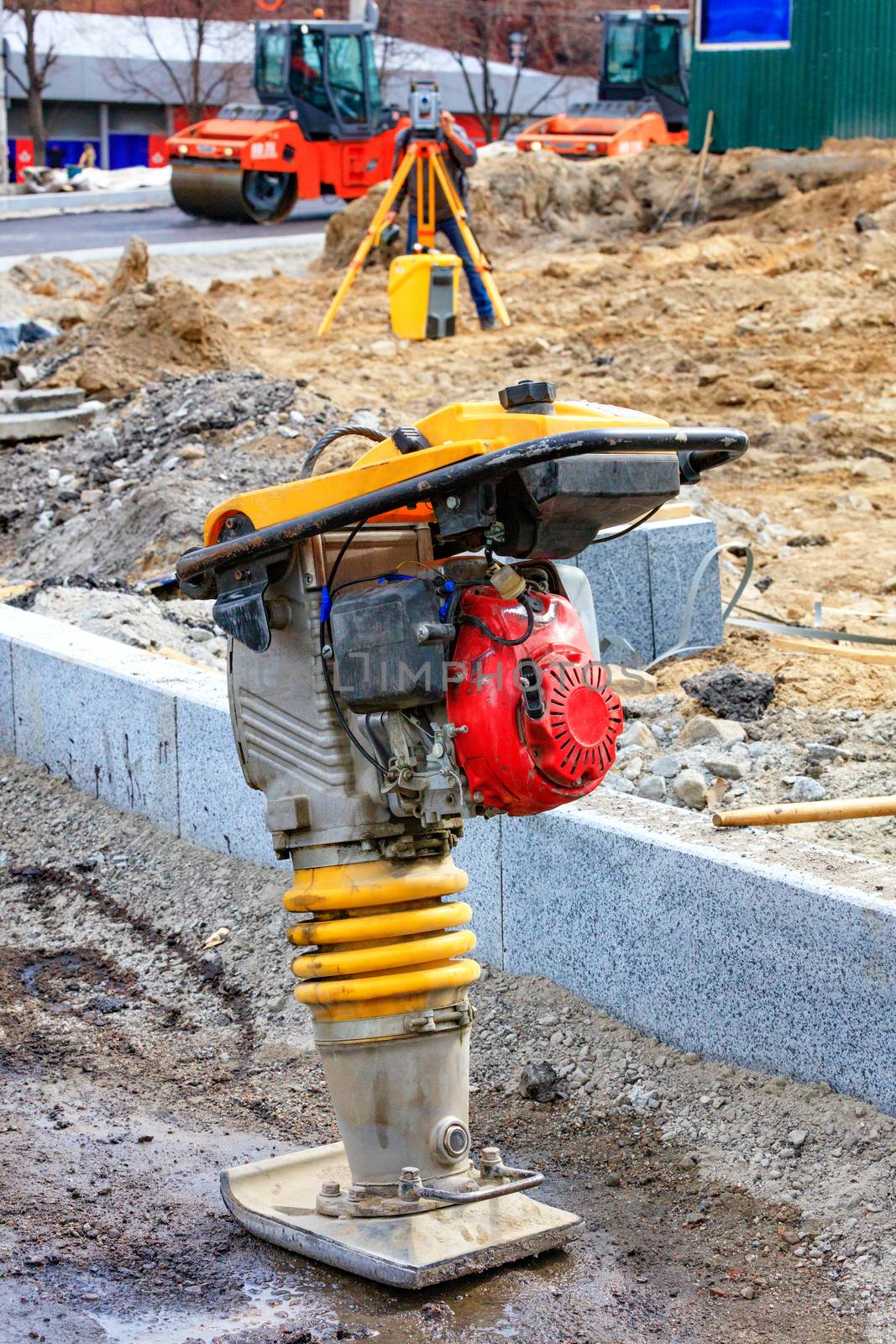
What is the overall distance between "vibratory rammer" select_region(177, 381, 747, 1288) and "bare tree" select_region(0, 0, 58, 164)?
34026 mm

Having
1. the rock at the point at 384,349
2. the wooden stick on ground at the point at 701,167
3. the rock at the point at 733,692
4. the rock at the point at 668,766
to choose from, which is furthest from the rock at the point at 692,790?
the wooden stick on ground at the point at 701,167

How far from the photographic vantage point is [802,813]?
362cm

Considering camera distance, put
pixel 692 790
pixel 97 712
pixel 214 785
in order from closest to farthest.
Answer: pixel 692 790 < pixel 214 785 < pixel 97 712

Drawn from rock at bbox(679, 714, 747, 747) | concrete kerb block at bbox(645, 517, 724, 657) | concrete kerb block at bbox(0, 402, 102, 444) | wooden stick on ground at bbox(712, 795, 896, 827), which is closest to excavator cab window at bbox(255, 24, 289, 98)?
concrete kerb block at bbox(0, 402, 102, 444)

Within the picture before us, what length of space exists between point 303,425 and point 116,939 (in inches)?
217

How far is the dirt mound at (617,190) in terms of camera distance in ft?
65.2

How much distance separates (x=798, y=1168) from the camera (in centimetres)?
315

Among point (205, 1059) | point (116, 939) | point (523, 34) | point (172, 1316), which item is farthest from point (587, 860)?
point (523, 34)

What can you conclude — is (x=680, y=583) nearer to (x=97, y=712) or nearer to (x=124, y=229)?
(x=97, y=712)

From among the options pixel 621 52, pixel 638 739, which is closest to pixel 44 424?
pixel 638 739

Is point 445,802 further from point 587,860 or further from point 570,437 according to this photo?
point 587,860

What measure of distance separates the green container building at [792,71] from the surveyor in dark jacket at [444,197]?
770cm

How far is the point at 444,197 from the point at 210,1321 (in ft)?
42.6

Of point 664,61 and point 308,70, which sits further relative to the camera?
point 664,61
